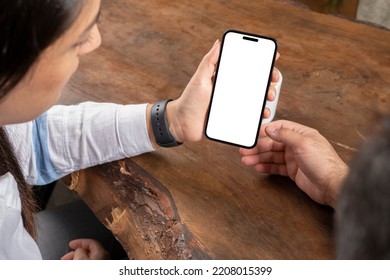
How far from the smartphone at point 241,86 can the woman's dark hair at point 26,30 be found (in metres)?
0.34

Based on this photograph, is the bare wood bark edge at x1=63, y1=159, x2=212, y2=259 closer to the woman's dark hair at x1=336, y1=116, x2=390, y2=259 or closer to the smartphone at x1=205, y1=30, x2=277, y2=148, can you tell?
the smartphone at x1=205, y1=30, x2=277, y2=148

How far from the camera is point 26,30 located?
63 cm

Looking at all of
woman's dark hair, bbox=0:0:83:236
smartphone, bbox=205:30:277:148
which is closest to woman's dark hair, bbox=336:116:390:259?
woman's dark hair, bbox=0:0:83:236

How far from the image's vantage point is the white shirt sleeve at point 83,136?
99 centimetres

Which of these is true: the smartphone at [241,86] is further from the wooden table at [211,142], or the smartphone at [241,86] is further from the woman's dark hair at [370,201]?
the woman's dark hair at [370,201]

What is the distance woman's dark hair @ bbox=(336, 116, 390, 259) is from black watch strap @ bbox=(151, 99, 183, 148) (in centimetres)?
60

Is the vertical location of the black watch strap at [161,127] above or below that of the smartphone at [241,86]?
below

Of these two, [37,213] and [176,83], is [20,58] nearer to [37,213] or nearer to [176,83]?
[176,83]

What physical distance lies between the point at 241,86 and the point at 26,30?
42 centimetres

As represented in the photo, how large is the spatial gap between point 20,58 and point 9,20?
6cm

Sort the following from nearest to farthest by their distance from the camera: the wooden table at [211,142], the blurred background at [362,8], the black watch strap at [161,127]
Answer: the wooden table at [211,142], the black watch strap at [161,127], the blurred background at [362,8]

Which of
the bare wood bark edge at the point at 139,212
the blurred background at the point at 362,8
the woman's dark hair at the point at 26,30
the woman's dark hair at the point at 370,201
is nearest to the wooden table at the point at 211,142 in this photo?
the bare wood bark edge at the point at 139,212

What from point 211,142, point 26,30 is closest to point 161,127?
point 211,142

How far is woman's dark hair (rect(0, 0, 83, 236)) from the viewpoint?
2.00 ft
